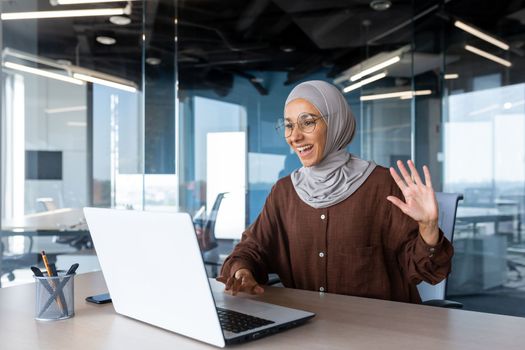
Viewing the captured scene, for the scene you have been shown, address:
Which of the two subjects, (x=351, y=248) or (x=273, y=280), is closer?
(x=351, y=248)

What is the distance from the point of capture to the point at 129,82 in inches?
177

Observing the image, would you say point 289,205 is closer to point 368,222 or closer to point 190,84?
point 368,222

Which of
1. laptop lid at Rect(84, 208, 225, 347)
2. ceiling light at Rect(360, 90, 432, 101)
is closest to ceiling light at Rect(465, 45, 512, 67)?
ceiling light at Rect(360, 90, 432, 101)

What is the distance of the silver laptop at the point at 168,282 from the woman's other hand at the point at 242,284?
0.46 ft

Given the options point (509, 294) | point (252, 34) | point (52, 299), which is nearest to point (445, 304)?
point (52, 299)

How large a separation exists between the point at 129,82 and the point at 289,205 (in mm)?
3180

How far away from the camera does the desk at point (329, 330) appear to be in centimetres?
95

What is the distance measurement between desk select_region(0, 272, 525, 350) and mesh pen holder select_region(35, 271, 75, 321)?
0.03 metres

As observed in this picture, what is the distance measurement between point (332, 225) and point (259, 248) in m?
0.26

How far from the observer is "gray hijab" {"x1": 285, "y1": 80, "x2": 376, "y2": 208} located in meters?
1.67

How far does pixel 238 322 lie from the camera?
104 cm

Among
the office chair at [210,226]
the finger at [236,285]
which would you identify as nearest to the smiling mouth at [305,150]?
the finger at [236,285]

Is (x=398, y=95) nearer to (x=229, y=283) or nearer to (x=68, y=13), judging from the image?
(x=68, y=13)

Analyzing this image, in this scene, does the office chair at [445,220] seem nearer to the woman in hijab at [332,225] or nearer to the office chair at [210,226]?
the woman in hijab at [332,225]
